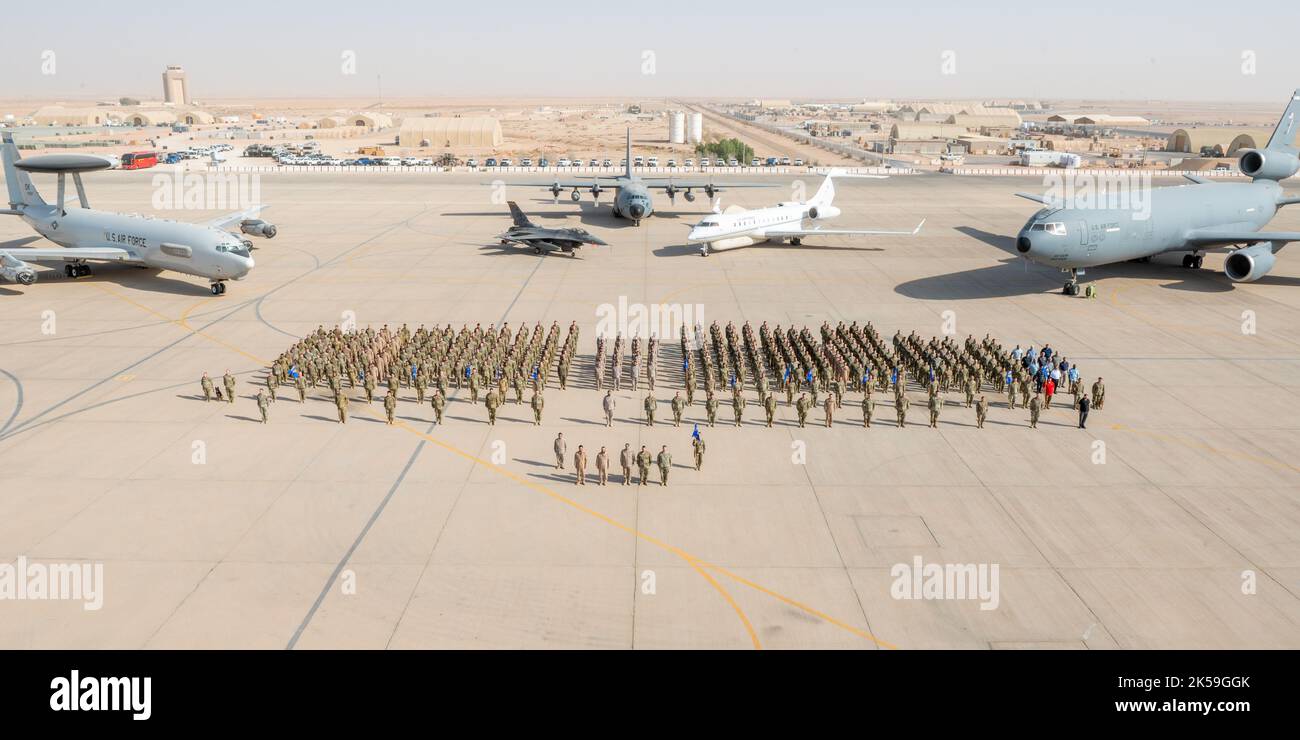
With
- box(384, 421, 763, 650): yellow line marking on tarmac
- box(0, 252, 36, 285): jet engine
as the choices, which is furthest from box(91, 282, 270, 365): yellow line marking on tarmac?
box(384, 421, 763, 650): yellow line marking on tarmac

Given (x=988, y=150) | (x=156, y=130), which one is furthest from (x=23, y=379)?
(x=156, y=130)

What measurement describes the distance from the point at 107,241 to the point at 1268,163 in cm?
5769

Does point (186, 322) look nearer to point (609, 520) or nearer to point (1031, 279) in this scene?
point (609, 520)

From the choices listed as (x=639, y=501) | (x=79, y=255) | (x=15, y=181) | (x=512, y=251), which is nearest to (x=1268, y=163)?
(x=512, y=251)

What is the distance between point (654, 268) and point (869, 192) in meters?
40.8

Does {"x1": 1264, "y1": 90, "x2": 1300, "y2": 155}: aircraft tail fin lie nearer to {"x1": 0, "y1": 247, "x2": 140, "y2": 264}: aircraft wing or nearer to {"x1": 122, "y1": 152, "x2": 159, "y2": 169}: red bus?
{"x1": 0, "y1": 247, "x2": 140, "y2": 264}: aircraft wing

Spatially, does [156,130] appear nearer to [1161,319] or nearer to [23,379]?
[23,379]

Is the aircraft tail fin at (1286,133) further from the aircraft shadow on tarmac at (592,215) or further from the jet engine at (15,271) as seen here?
the jet engine at (15,271)

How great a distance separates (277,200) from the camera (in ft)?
220

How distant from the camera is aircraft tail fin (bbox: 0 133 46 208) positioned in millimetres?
39656

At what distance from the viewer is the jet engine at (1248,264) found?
36312 mm

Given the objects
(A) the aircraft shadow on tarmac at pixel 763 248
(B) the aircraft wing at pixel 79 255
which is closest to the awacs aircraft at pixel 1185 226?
(A) the aircraft shadow on tarmac at pixel 763 248

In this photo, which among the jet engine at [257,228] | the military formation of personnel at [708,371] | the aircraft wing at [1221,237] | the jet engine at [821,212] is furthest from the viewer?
the jet engine at [821,212]

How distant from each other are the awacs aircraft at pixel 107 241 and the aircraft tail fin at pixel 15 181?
0.04 meters
